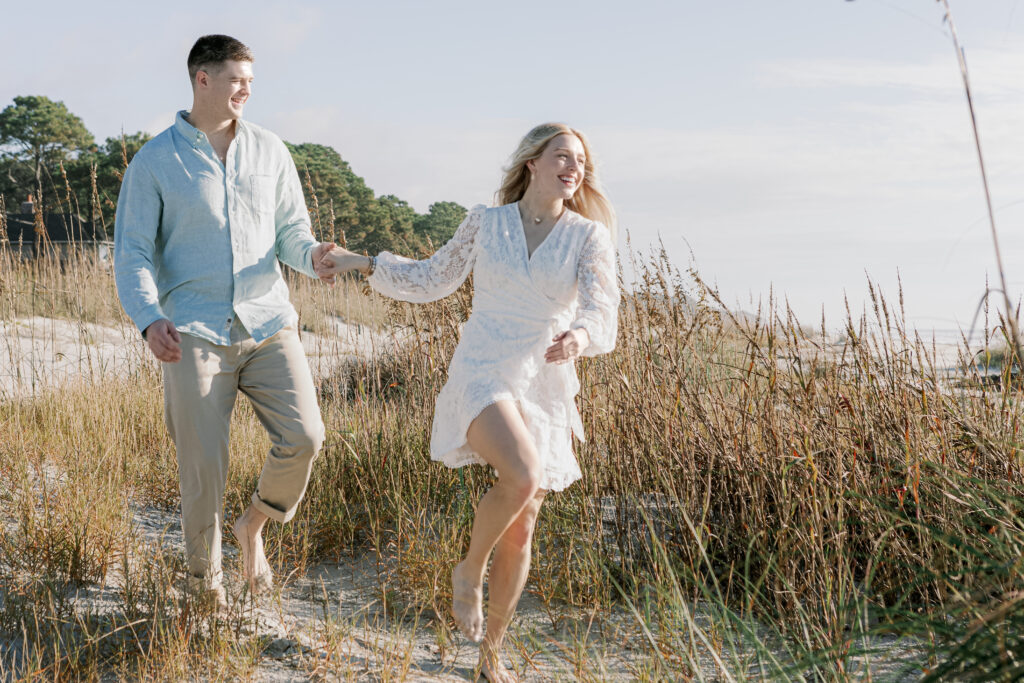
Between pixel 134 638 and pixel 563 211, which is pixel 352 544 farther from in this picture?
pixel 563 211

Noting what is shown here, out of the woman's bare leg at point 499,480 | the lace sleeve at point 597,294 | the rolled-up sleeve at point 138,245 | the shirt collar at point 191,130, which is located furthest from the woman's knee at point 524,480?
the shirt collar at point 191,130

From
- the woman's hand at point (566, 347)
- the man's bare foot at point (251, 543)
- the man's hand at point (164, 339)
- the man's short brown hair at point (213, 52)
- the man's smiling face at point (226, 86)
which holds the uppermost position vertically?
the man's short brown hair at point (213, 52)

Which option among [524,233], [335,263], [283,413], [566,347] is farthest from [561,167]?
[283,413]

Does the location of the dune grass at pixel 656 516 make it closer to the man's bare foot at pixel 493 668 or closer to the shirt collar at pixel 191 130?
the man's bare foot at pixel 493 668

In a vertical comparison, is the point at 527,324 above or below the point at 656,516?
above

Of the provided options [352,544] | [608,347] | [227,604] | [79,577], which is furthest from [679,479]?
[79,577]

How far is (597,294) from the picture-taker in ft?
10.4

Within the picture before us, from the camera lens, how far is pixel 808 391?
3385 millimetres

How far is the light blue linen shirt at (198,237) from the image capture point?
321 cm

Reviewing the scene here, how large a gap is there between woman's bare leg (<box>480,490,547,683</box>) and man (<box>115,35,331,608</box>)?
905 mm

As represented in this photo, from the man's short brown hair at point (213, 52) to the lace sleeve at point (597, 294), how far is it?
1506mm

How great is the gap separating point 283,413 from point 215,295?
52 centimetres

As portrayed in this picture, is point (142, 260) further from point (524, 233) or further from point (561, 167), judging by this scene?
point (561, 167)

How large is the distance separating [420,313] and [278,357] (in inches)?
56.5
